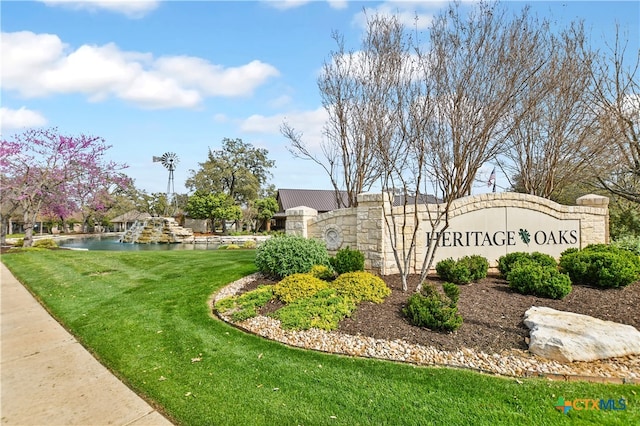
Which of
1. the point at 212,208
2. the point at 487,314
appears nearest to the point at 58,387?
the point at 487,314

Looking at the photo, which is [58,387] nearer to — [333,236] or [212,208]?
[333,236]

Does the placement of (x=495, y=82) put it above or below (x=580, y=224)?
above

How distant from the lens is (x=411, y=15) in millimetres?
7152

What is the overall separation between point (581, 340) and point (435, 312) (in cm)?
166

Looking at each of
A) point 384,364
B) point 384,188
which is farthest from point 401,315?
point 384,188

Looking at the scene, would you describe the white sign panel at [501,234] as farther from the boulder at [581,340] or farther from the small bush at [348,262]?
the boulder at [581,340]

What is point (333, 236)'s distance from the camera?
949 centimetres

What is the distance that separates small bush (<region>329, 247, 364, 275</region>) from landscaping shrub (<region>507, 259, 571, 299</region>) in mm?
2971

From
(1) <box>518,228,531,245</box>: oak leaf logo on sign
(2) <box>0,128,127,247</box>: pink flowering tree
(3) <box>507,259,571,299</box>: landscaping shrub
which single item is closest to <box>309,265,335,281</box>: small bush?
(3) <box>507,259,571,299</box>: landscaping shrub

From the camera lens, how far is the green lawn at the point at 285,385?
3006 millimetres

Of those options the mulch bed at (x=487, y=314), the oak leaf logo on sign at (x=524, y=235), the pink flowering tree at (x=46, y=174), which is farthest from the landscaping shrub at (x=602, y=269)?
the pink flowering tree at (x=46, y=174)

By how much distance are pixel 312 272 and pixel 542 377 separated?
4555 millimetres

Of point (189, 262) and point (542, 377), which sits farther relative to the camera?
point (189, 262)

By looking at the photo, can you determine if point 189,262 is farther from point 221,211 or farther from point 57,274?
point 221,211
